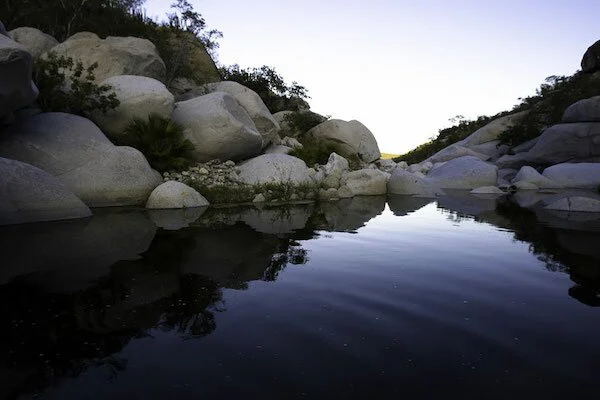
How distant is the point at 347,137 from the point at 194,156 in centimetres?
1234

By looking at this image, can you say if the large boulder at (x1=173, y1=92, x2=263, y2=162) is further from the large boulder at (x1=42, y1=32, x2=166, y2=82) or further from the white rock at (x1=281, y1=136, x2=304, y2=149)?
the white rock at (x1=281, y1=136, x2=304, y2=149)

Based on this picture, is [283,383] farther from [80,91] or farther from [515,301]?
[80,91]

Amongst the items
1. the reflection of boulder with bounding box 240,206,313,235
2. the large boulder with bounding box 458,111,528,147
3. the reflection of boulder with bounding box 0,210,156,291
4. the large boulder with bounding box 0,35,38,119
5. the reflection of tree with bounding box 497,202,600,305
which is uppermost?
the large boulder with bounding box 458,111,528,147

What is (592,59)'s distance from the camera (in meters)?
37.0

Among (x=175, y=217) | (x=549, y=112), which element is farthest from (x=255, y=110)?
(x=549, y=112)

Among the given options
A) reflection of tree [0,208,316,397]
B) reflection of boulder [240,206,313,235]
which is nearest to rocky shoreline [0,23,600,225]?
reflection of boulder [240,206,313,235]

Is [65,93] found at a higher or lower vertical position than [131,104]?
higher

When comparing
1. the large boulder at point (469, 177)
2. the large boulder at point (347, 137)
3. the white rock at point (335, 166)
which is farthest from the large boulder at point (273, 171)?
the large boulder at point (469, 177)

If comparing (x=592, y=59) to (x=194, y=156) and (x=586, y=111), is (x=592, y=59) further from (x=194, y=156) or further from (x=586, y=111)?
(x=194, y=156)

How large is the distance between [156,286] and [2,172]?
18.8ft

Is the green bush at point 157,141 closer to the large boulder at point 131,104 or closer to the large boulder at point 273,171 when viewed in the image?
the large boulder at point 131,104

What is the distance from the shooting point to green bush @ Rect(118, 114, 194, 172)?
14.4m

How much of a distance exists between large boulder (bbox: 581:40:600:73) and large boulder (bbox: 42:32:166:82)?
3748 centimetres

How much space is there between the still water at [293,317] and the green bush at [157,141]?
653 centimetres
